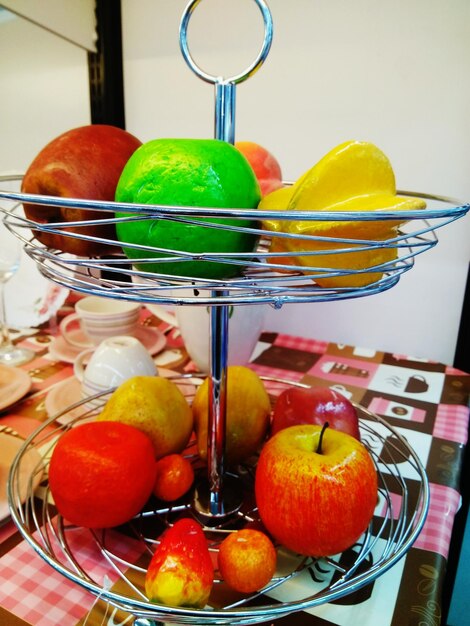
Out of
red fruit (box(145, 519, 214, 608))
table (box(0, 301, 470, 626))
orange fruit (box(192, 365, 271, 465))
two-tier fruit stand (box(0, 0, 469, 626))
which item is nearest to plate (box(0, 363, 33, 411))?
table (box(0, 301, 470, 626))

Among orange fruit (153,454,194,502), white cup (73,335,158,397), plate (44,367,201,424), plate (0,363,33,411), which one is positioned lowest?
plate (44,367,201,424)

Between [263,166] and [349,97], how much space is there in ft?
1.55

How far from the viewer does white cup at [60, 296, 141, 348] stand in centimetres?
71

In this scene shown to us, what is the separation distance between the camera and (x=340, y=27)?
0.79 metres

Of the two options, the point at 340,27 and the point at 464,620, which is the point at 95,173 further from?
the point at 464,620

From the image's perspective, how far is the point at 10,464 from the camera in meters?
0.45

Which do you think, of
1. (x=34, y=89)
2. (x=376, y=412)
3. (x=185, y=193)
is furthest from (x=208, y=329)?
(x=34, y=89)

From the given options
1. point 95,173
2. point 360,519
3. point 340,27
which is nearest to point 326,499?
point 360,519

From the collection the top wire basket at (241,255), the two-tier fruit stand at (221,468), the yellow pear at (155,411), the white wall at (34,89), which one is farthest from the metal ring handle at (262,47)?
the white wall at (34,89)

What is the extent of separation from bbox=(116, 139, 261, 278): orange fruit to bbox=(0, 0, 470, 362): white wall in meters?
0.60

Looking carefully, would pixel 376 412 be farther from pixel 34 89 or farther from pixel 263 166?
pixel 34 89

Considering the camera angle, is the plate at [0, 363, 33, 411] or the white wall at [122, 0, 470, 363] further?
the white wall at [122, 0, 470, 363]

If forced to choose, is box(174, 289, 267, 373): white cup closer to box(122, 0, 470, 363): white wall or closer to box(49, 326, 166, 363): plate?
box(49, 326, 166, 363): plate

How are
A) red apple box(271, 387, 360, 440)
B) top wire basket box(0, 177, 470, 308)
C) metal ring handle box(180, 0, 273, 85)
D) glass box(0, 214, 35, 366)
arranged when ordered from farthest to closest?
1. glass box(0, 214, 35, 366)
2. red apple box(271, 387, 360, 440)
3. metal ring handle box(180, 0, 273, 85)
4. top wire basket box(0, 177, 470, 308)
